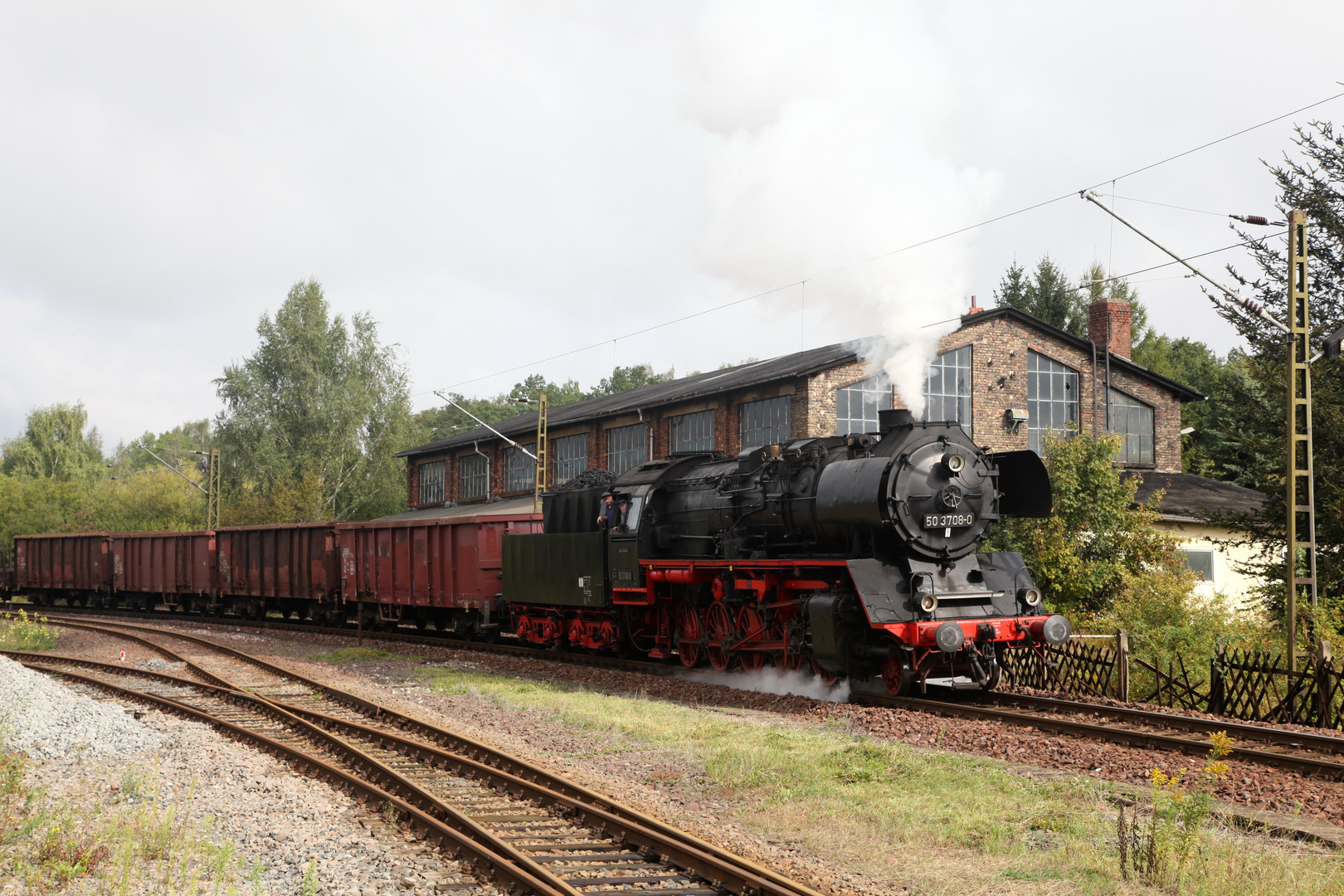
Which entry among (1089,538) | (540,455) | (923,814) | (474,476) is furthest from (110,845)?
(474,476)

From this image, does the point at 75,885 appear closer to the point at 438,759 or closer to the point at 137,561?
the point at 438,759

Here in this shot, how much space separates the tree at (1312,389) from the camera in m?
17.5

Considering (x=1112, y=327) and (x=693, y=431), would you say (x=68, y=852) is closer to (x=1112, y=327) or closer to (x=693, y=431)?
(x=693, y=431)

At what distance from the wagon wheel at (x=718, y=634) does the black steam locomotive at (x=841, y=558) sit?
0.03m

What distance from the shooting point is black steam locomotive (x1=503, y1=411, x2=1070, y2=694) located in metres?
12.7

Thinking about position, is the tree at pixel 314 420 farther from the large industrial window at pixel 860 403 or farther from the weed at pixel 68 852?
the weed at pixel 68 852

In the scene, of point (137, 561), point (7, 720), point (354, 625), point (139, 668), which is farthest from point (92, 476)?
point (7, 720)

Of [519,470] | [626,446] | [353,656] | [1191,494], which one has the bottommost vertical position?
[353,656]

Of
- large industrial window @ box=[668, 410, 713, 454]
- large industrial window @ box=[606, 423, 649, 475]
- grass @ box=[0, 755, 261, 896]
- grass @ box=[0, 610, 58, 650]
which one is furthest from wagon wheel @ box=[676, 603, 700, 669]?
large industrial window @ box=[606, 423, 649, 475]

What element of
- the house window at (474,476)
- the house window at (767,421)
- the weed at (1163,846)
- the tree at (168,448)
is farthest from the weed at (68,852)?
the tree at (168,448)

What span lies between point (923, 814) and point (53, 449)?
82400 millimetres

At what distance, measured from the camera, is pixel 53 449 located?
76.0 m

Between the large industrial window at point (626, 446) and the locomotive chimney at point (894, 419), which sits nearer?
the locomotive chimney at point (894, 419)

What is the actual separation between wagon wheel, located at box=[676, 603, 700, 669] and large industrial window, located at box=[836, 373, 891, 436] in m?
14.4
